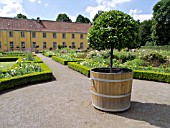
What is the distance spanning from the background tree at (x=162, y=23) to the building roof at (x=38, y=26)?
54.6 feet

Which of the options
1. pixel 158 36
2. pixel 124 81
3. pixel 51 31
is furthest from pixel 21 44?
pixel 124 81

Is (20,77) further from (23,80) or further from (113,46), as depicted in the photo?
(113,46)

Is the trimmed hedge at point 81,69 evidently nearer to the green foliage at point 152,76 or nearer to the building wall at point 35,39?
the green foliage at point 152,76

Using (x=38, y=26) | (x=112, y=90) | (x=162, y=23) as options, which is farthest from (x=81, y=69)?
(x=38, y=26)

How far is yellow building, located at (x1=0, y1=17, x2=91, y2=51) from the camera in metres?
35.8

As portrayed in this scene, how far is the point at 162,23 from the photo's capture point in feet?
115

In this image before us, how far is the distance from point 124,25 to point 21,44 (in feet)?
119

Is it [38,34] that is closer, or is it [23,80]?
[23,80]

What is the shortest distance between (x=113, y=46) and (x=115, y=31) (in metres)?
0.40

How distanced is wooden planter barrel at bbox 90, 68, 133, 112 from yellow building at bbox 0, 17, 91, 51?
3510 cm

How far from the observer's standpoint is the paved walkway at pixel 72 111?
149 inches

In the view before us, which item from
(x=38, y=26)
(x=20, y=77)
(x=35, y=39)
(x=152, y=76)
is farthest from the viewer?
(x=38, y=26)

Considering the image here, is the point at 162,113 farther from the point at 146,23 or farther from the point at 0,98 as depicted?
the point at 146,23

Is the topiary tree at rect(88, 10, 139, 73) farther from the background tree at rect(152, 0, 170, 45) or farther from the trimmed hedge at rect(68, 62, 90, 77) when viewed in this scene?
the background tree at rect(152, 0, 170, 45)
